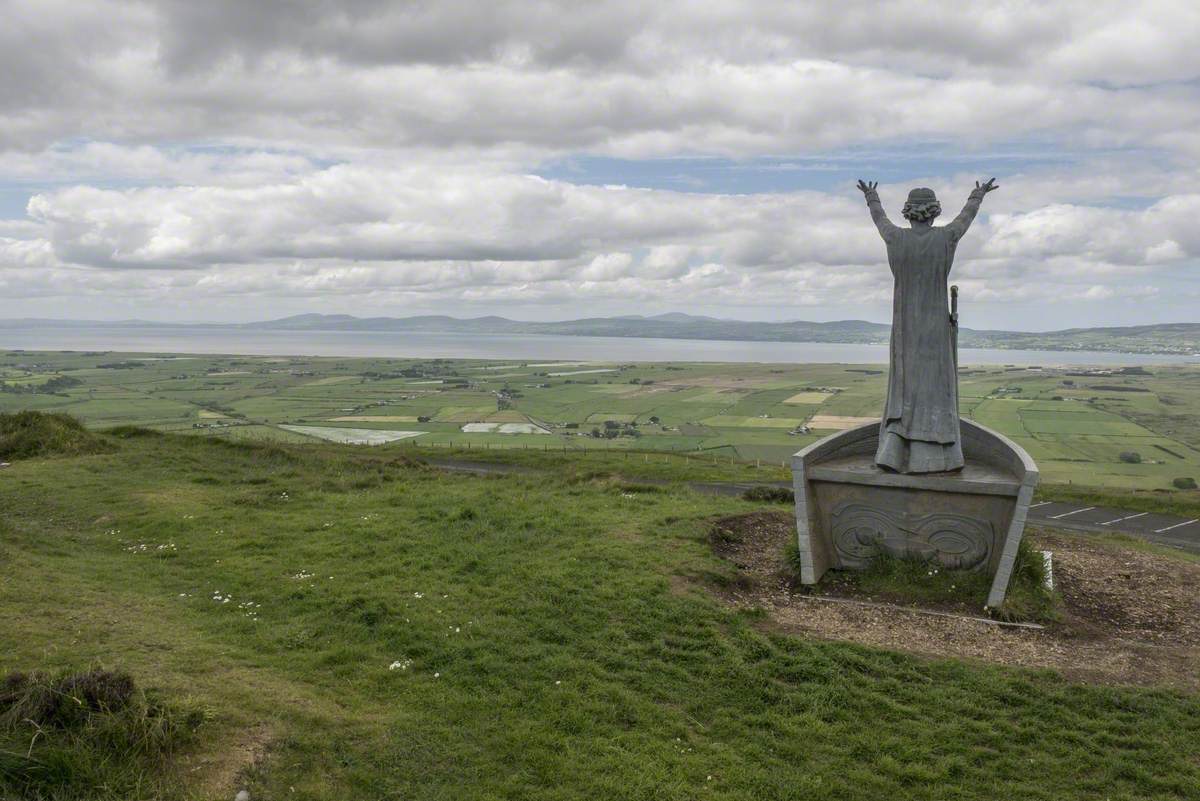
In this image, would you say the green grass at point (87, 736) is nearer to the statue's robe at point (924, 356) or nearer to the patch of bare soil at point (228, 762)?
the patch of bare soil at point (228, 762)

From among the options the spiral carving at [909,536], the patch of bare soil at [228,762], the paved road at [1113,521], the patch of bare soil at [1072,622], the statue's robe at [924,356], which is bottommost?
the paved road at [1113,521]

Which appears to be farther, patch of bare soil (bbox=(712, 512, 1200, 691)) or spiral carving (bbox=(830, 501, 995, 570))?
spiral carving (bbox=(830, 501, 995, 570))

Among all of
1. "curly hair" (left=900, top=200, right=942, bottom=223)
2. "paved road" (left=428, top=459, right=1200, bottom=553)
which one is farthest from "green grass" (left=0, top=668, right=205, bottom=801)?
"paved road" (left=428, top=459, right=1200, bottom=553)

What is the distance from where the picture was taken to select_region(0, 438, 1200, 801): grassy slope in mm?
7629

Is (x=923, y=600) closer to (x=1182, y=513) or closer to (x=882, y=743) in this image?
(x=882, y=743)

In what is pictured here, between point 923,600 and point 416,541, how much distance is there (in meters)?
9.70

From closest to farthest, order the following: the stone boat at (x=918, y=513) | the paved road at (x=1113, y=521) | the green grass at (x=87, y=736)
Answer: the green grass at (x=87, y=736)
the stone boat at (x=918, y=513)
the paved road at (x=1113, y=521)

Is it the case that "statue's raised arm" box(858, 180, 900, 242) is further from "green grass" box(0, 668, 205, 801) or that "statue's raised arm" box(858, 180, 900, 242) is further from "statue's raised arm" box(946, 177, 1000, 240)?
"green grass" box(0, 668, 205, 801)

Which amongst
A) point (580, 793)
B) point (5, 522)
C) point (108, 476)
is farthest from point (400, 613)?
point (108, 476)

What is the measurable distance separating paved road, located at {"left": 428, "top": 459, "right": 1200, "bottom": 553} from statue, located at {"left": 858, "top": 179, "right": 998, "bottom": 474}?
1187 cm

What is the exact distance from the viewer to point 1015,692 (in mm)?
9344

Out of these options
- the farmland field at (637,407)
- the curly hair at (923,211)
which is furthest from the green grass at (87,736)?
the farmland field at (637,407)

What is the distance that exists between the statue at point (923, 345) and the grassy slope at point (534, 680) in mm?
4200

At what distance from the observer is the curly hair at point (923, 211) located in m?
13.7
